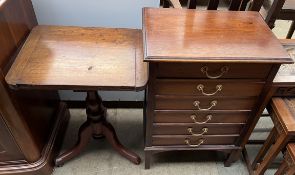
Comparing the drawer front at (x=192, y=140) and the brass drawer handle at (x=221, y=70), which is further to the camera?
the drawer front at (x=192, y=140)

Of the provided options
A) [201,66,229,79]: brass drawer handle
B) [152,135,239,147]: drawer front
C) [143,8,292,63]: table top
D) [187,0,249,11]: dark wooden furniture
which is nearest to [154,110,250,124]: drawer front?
[152,135,239,147]: drawer front

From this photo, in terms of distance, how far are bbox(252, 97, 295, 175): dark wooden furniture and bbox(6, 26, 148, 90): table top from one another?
24.4 inches

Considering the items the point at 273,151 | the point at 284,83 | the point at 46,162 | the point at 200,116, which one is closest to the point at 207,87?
the point at 200,116

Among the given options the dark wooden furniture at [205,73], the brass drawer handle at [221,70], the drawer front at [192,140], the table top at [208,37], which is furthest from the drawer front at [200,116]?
the table top at [208,37]

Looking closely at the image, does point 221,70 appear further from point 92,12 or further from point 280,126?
point 92,12

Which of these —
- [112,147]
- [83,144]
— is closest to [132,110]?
[112,147]

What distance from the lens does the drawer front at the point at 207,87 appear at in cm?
100

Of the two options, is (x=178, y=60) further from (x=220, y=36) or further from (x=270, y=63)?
(x=270, y=63)

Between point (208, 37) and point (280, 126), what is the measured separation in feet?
1.68

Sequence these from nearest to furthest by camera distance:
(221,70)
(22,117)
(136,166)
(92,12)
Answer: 1. (221,70)
2. (22,117)
3. (92,12)
4. (136,166)

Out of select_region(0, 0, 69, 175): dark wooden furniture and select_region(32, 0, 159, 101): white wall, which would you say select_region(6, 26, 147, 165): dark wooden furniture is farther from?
select_region(32, 0, 159, 101): white wall

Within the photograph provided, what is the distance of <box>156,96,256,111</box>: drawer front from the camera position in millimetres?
1075

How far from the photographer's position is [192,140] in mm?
1277

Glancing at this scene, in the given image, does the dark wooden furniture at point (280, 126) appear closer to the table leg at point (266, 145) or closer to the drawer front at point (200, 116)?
the table leg at point (266, 145)
